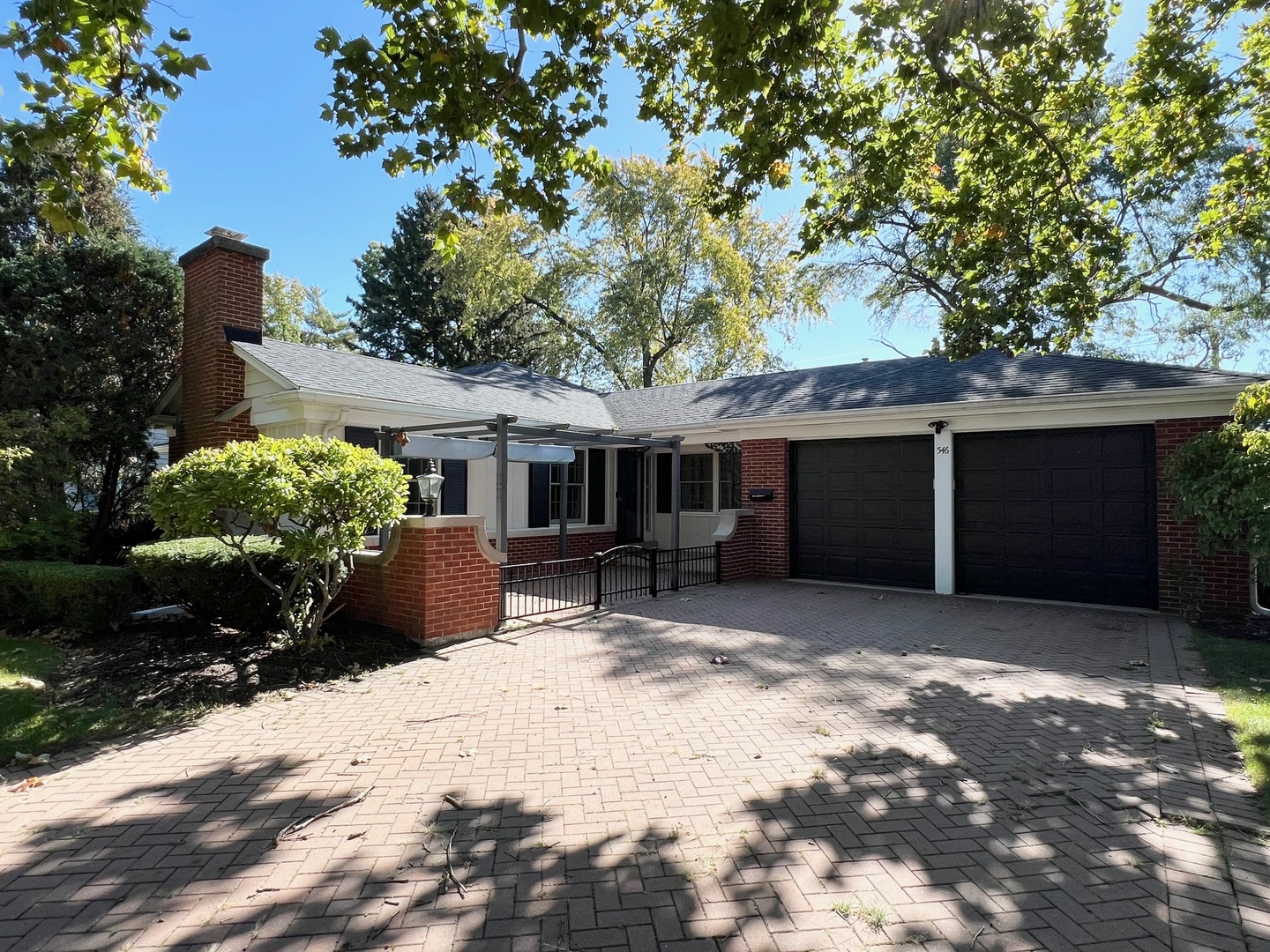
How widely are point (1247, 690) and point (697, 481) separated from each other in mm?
10350

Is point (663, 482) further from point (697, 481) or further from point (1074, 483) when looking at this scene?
point (1074, 483)

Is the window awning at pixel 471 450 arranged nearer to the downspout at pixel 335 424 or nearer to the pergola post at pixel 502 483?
the pergola post at pixel 502 483

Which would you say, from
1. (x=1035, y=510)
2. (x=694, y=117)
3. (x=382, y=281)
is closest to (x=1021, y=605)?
(x=1035, y=510)

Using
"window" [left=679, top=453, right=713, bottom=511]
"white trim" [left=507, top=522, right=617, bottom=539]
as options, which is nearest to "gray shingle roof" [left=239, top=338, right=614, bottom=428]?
"window" [left=679, top=453, right=713, bottom=511]

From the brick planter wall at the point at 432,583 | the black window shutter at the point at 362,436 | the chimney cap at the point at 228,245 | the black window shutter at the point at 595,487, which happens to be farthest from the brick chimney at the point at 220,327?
the black window shutter at the point at 595,487

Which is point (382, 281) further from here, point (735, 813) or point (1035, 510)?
point (735, 813)

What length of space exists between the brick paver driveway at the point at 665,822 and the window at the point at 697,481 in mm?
8995

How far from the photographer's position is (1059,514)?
31.3 ft

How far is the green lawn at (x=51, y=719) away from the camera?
427 centimetres

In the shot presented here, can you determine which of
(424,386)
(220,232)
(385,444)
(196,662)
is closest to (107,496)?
(220,232)

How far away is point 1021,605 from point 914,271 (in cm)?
1639

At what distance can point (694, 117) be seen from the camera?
278 inches

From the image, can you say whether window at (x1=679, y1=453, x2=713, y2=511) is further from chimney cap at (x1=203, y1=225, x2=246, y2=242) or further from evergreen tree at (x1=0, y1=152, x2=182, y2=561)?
evergreen tree at (x1=0, y1=152, x2=182, y2=561)

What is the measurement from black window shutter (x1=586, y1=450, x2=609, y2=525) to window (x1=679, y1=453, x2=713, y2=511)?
181cm
